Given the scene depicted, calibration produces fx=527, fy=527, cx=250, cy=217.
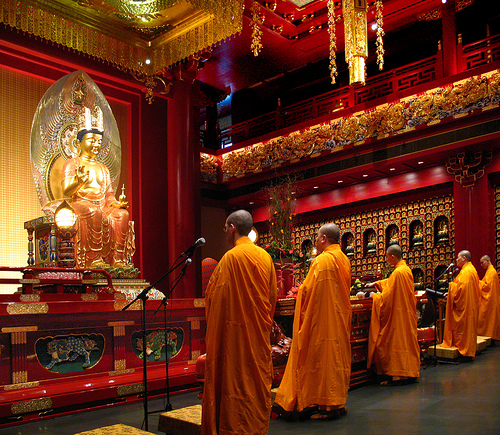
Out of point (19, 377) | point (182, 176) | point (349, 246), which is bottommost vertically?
point (19, 377)

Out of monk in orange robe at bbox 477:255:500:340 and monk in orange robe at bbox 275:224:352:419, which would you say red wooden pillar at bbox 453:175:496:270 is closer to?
monk in orange robe at bbox 477:255:500:340

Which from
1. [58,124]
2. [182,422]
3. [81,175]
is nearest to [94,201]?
[81,175]

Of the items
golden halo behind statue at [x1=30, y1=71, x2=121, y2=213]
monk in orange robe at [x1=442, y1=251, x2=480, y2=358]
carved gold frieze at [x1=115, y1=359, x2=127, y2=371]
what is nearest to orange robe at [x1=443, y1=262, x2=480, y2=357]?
monk in orange robe at [x1=442, y1=251, x2=480, y2=358]

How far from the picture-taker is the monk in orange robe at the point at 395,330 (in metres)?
4.56

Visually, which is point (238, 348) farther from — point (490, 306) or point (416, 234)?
point (416, 234)

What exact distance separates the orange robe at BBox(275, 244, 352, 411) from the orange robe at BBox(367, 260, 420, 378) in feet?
4.25

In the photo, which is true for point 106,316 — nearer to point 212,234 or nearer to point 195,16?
point 195,16

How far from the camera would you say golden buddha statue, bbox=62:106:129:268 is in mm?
5828

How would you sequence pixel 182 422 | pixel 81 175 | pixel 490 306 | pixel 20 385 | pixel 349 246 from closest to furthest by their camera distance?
pixel 182 422 < pixel 20 385 < pixel 81 175 < pixel 490 306 < pixel 349 246

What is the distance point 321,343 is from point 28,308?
2006mm

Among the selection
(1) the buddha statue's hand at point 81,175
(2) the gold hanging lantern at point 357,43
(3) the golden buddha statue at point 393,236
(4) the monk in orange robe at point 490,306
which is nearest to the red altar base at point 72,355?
(1) the buddha statue's hand at point 81,175

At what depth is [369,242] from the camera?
10.5 meters

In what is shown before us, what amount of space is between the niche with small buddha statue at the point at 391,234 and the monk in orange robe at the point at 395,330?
17.4 ft

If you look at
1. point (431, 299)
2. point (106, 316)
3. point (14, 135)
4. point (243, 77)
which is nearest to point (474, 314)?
point (431, 299)
